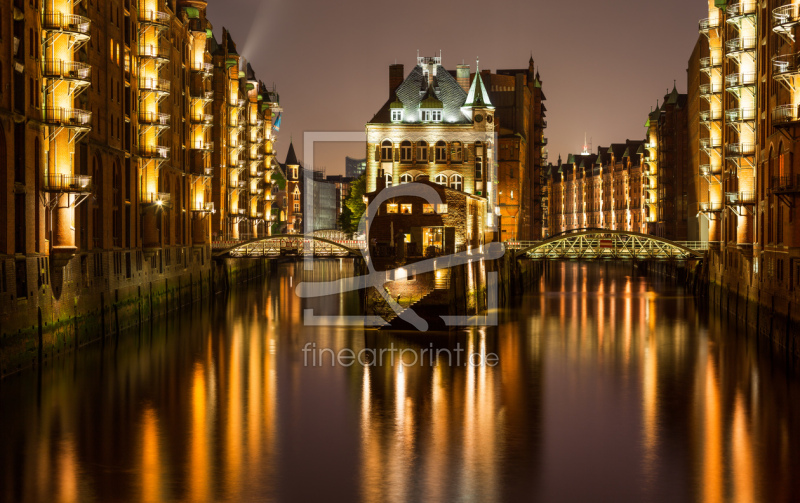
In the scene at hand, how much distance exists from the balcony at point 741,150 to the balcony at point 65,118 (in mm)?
31061

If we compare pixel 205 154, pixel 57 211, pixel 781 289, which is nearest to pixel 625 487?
pixel 781 289

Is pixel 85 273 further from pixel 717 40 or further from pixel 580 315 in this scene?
pixel 717 40

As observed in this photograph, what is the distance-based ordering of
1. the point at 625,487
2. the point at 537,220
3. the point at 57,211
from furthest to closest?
the point at 537,220 → the point at 57,211 → the point at 625,487

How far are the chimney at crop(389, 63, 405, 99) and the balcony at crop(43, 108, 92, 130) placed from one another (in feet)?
137

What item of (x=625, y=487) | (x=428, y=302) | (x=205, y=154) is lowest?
(x=625, y=487)

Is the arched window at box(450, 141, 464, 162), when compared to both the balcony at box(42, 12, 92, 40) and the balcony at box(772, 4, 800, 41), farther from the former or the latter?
the balcony at box(42, 12, 92, 40)

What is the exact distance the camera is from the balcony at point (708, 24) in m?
58.1

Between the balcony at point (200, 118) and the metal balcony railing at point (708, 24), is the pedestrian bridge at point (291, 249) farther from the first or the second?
the metal balcony railing at point (708, 24)

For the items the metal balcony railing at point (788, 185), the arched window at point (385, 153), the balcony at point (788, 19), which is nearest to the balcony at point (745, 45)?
the balcony at point (788, 19)

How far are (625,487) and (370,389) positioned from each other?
12.5 metres

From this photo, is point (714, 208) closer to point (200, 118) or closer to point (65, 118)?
A: point (200, 118)

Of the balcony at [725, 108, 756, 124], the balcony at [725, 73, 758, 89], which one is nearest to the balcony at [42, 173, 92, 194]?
the balcony at [725, 108, 756, 124]

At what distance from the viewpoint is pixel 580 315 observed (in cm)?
5806

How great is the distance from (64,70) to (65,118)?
5.89 feet
